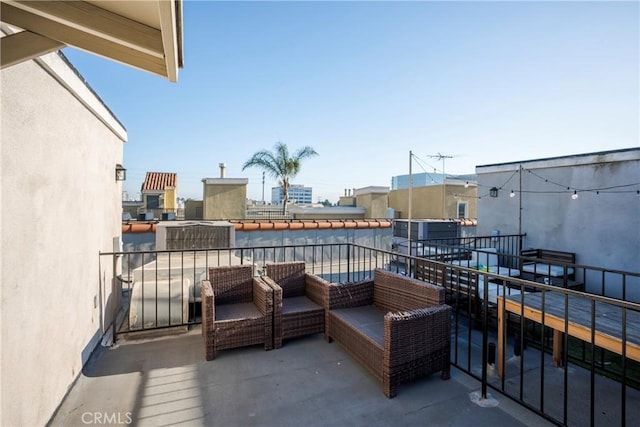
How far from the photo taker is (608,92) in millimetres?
6535

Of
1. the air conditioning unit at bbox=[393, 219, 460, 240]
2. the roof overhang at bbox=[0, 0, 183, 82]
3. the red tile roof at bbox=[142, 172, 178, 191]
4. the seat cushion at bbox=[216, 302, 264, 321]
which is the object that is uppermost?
the red tile roof at bbox=[142, 172, 178, 191]

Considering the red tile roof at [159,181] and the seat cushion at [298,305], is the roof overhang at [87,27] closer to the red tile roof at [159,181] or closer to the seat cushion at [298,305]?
the seat cushion at [298,305]

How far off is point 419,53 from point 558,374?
695 cm

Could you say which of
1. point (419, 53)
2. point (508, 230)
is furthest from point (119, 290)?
point (508, 230)

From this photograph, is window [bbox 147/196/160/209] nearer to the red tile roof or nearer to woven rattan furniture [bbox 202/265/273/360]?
the red tile roof

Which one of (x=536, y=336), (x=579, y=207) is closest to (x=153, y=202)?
(x=536, y=336)

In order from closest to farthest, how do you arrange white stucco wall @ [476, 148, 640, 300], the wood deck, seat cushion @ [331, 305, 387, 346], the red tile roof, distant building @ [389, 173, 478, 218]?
the wood deck < seat cushion @ [331, 305, 387, 346] < white stucco wall @ [476, 148, 640, 300] < distant building @ [389, 173, 478, 218] < the red tile roof

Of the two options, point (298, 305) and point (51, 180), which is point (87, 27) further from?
point (298, 305)

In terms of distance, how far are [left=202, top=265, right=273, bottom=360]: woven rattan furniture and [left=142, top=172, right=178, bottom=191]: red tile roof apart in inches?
631

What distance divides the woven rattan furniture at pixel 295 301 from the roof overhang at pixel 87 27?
261 cm

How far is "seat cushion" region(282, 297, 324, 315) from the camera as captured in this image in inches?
142

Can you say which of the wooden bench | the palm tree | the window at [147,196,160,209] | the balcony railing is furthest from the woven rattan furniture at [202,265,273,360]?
the window at [147,196,160,209]

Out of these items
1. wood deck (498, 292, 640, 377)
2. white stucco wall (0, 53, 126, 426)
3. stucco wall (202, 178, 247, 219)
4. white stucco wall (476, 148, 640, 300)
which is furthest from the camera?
stucco wall (202, 178, 247, 219)

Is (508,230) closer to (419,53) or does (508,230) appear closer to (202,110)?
(419,53)
